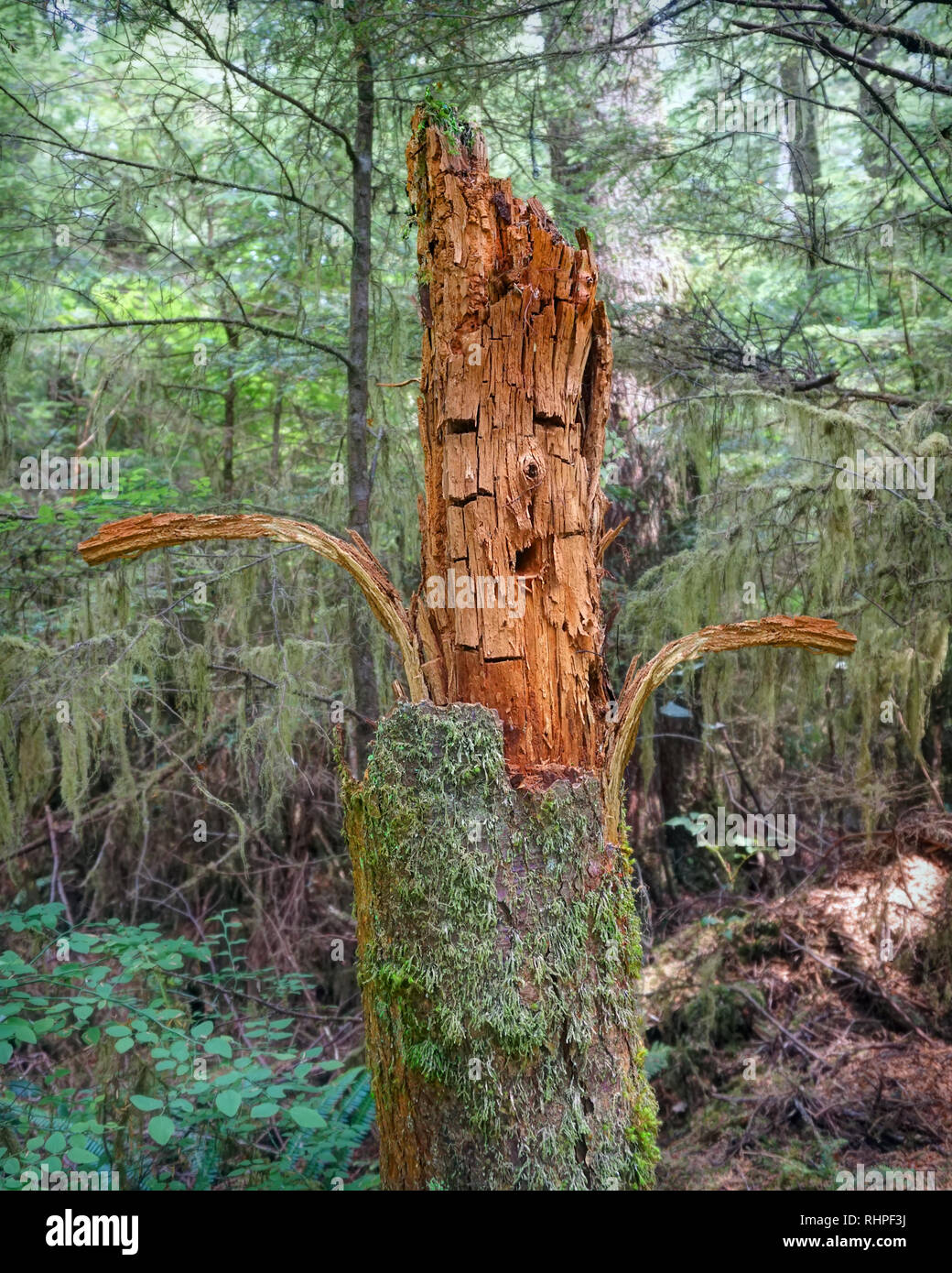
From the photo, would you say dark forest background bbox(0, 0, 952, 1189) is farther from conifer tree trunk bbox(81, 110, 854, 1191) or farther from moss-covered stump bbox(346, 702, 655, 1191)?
conifer tree trunk bbox(81, 110, 854, 1191)

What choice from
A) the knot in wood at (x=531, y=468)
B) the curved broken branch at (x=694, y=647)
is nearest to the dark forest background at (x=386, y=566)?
the curved broken branch at (x=694, y=647)

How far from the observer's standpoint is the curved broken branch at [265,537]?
2406 mm

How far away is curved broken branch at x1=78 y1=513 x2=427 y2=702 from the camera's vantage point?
2.41 m

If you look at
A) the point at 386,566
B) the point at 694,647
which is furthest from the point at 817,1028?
the point at 694,647

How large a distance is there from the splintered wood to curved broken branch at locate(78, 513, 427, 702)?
0.06m

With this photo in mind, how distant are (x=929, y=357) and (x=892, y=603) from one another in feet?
5.93

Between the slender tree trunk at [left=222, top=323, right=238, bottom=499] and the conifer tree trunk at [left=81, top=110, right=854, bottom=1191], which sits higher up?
the slender tree trunk at [left=222, top=323, right=238, bottom=499]

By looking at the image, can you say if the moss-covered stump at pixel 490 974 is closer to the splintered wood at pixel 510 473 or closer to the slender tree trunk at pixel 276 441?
the splintered wood at pixel 510 473

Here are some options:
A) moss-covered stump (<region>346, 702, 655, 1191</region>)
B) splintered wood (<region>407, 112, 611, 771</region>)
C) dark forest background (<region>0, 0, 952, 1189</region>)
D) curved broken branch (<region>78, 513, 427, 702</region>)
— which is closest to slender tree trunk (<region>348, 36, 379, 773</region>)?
dark forest background (<region>0, 0, 952, 1189</region>)

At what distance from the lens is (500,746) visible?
2.26 m

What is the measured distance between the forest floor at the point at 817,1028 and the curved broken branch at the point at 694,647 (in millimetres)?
3235

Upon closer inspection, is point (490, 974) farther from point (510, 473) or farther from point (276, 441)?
point (276, 441)
